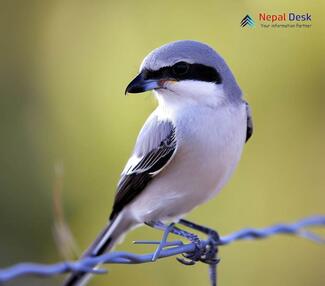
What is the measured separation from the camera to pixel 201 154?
2180 mm

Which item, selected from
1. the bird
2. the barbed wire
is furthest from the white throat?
the barbed wire

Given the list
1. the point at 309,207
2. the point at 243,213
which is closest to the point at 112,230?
the point at 243,213

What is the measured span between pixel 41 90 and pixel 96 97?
39cm

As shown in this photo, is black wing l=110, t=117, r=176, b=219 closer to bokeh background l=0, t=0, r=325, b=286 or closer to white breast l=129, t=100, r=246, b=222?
white breast l=129, t=100, r=246, b=222

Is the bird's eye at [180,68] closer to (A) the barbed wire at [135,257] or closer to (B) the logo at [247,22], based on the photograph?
(A) the barbed wire at [135,257]

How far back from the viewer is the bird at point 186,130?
7.11ft

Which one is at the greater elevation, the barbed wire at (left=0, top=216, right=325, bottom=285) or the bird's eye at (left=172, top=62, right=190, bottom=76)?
the bird's eye at (left=172, top=62, right=190, bottom=76)

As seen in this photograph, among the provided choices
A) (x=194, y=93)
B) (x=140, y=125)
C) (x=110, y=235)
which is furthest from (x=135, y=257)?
(x=140, y=125)

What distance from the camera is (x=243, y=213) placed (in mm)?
3576

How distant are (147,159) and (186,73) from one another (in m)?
0.32

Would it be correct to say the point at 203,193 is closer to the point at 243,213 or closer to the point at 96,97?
the point at 243,213

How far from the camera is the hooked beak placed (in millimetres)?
2156

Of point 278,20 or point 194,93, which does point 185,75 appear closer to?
point 194,93

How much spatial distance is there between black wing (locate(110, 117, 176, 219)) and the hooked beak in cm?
15
